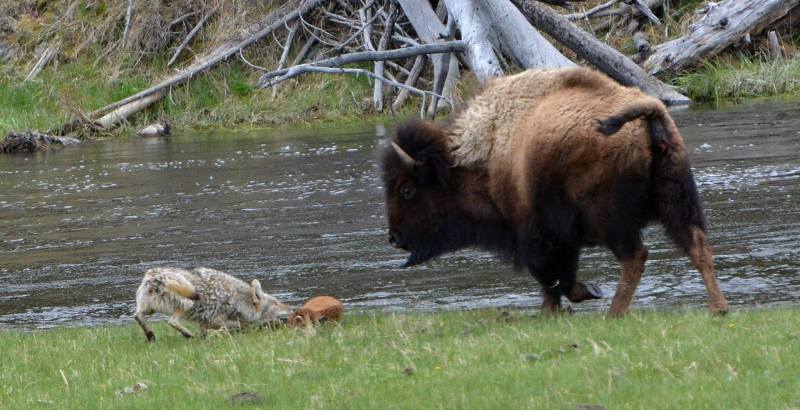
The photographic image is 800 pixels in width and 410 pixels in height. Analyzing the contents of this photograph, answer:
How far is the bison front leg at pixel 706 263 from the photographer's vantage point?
8.78m

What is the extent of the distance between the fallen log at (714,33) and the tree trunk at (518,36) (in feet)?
27.3

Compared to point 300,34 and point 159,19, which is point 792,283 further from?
point 159,19

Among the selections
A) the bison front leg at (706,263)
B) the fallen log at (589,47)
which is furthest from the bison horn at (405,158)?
the fallen log at (589,47)

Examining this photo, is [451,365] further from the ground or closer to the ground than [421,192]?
closer to the ground

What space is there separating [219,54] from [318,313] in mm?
22185

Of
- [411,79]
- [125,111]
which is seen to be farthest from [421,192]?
[125,111]

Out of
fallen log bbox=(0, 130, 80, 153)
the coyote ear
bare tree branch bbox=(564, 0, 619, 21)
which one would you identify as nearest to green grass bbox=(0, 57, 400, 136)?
fallen log bbox=(0, 130, 80, 153)

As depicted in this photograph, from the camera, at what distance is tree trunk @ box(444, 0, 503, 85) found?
56.5 feet

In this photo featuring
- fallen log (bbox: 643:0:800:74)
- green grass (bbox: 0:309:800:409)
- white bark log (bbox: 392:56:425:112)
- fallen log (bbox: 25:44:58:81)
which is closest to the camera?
green grass (bbox: 0:309:800:409)

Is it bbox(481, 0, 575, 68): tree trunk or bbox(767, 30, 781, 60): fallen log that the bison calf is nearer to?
bbox(481, 0, 575, 68): tree trunk

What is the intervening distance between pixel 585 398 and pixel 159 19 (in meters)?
28.9

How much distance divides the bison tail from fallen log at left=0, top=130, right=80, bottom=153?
75.4ft

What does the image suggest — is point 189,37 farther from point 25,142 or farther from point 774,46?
point 774,46

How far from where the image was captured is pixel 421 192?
10391 millimetres
